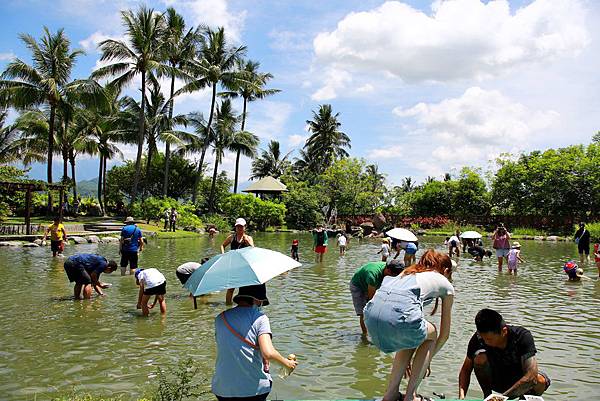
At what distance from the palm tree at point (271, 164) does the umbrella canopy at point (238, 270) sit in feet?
184

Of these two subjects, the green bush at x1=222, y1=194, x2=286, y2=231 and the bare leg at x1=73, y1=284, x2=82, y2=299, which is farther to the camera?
the green bush at x1=222, y1=194, x2=286, y2=231

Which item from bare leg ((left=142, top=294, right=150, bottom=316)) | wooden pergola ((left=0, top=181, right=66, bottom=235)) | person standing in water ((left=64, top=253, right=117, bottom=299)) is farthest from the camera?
wooden pergola ((left=0, top=181, right=66, bottom=235))

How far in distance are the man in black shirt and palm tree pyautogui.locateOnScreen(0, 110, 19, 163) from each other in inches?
1742

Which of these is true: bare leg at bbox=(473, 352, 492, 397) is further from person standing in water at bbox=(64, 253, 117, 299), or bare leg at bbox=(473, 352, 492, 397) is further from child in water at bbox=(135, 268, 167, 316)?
person standing in water at bbox=(64, 253, 117, 299)

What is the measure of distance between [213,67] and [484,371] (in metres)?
40.0

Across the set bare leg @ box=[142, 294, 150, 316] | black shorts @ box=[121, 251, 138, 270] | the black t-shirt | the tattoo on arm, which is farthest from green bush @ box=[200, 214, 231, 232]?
the tattoo on arm

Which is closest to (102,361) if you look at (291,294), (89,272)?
(89,272)

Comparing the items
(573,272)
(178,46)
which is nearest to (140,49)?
(178,46)

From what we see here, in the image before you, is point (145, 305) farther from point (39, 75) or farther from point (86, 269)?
point (39, 75)

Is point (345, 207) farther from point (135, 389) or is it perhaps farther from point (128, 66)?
point (135, 389)

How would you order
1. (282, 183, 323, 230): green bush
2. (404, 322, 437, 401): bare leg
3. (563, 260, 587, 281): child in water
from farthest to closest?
(282, 183, 323, 230): green bush → (563, 260, 587, 281): child in water → (404, 322, 437, 401): bare leg

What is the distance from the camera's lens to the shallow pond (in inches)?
240

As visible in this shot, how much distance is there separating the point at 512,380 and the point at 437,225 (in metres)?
44.7

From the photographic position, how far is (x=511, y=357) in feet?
15.3
